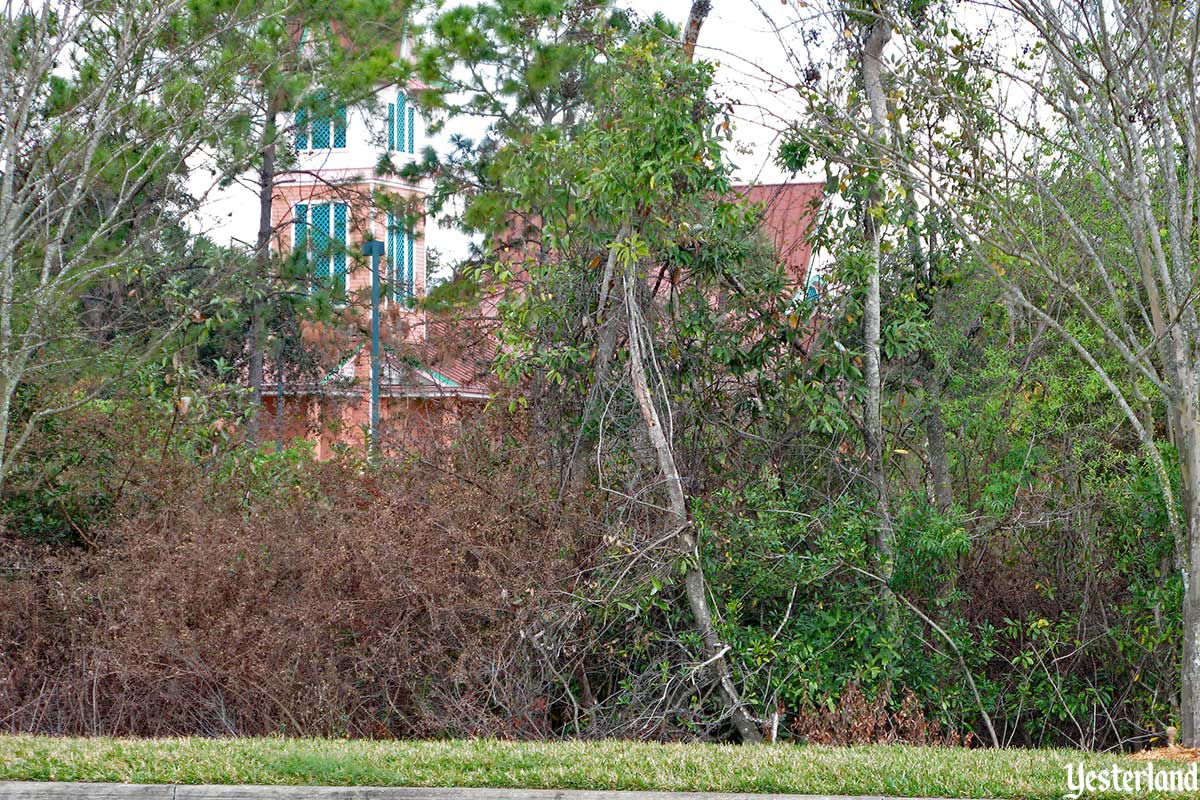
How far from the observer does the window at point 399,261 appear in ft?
75.8

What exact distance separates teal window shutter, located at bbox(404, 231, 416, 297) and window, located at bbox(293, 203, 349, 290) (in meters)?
1.25

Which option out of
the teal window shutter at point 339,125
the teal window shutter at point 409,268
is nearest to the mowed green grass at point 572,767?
the teal window shutter at point 339,125

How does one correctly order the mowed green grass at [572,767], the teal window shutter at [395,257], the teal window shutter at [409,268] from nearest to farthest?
the mowed green grass at [572,767], the teal window shutter at [395,257], the teal window shutter at [409,268]

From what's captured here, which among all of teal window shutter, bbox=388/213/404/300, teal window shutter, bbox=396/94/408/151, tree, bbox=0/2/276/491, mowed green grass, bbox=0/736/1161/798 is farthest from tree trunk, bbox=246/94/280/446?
mowed green grass, bbox=0/736/1161/798

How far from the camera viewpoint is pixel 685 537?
1014cm

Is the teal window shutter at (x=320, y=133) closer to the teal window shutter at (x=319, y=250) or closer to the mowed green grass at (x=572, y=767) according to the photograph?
the teal window shutter at (x=319, y=250)

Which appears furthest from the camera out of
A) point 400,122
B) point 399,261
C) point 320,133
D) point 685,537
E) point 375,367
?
point 399,261

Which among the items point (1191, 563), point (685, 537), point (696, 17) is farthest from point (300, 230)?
point (1191, 563)

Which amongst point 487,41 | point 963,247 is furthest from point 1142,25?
point 487,41

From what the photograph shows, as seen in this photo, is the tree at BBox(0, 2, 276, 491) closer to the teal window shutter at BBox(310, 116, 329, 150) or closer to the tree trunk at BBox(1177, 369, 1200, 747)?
the teal window shutter at BBox(310, 116, 329, 150)

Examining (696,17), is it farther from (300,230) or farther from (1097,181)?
(300,230)

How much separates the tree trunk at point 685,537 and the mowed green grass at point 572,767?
210cm

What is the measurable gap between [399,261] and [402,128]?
2.86 metres

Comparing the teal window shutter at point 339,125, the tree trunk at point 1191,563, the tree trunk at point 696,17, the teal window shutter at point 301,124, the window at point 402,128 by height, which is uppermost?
the window at point 402,128
